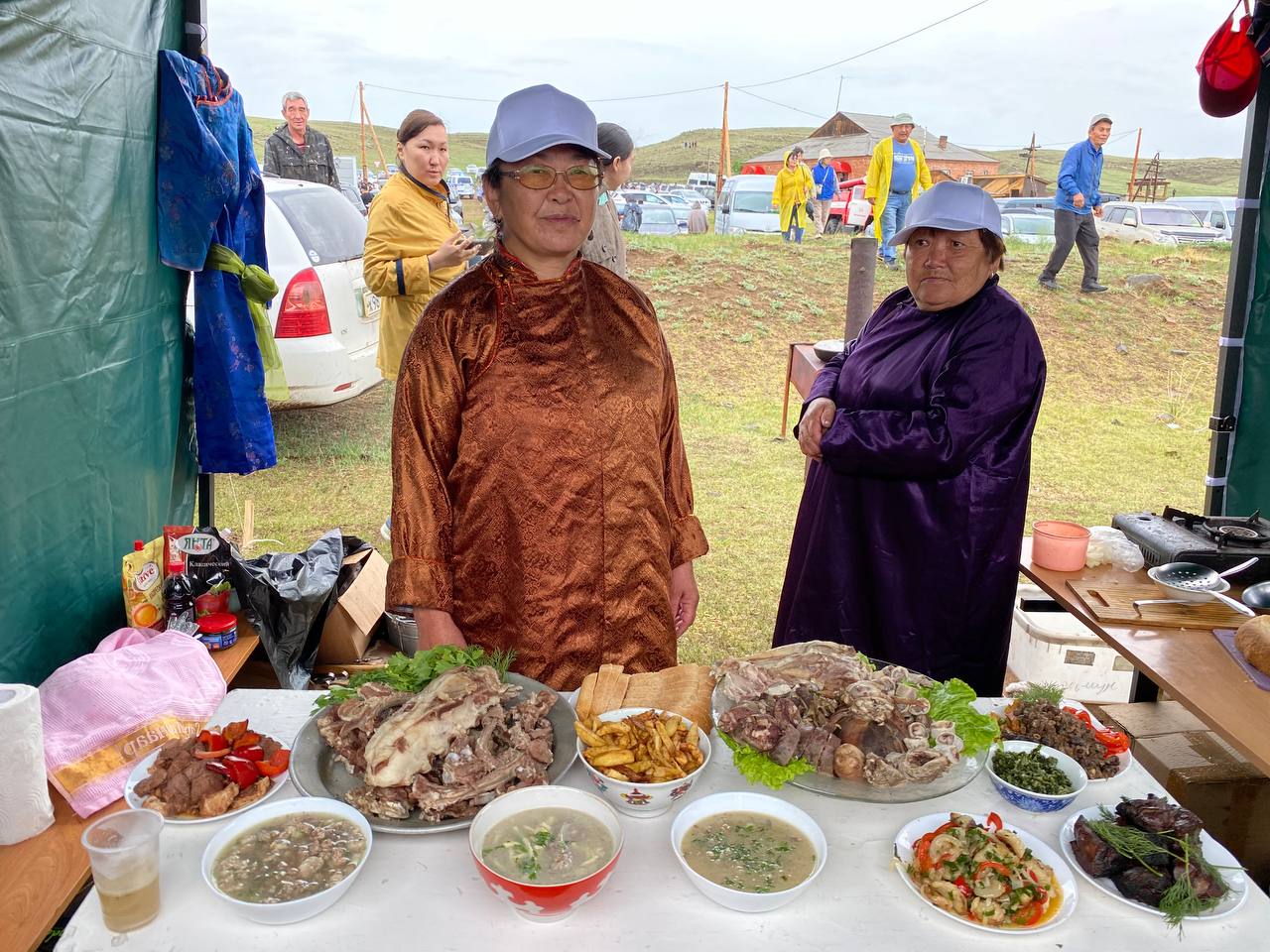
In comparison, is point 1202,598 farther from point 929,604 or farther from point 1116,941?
point 1116,941

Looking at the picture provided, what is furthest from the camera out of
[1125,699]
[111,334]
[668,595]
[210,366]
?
[1125,699]

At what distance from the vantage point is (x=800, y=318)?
12.5m

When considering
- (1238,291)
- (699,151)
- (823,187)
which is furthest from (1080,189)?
(699,151)

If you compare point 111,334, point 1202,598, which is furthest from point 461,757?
point 1202,598

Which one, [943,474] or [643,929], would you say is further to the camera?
[943,474]

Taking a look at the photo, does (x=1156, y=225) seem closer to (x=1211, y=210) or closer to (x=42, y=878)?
(x=1211, y=210)

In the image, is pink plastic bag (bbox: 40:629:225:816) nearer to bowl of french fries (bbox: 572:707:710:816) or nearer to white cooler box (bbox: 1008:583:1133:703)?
bowl of french fries (bbox: 572:707:710:816)

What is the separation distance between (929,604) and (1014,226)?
601 inches

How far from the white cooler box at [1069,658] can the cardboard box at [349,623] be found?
2.72 meters

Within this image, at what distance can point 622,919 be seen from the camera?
56.1 inches

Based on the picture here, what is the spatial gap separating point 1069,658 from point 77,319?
12.5ft

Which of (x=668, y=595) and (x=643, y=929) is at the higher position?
(x=668, y=595)

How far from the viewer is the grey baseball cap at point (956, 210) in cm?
290

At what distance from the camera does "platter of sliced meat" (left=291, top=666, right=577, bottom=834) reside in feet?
5.25
